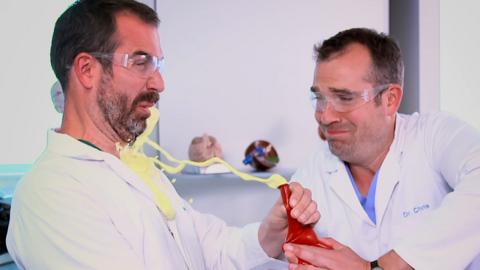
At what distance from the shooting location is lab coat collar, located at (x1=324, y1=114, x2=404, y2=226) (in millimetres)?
1450

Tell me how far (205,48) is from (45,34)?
664 mm

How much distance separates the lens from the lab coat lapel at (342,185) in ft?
4.83

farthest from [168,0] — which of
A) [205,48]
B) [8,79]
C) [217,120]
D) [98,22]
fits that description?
[98,22]

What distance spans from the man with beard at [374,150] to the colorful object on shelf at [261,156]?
18.8 inches

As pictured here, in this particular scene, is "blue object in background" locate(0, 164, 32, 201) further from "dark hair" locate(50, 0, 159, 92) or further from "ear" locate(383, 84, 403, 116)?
"ear" locate(383, 84, 403, 116)

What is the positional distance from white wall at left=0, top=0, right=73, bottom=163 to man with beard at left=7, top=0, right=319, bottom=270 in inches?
27.4

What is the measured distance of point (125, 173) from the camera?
112 centimetres

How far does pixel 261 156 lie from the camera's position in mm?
2059

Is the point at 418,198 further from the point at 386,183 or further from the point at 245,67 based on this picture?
the point at 245,67

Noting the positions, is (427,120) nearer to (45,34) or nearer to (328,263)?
(328,263)

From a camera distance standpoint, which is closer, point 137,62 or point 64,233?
point 64,233

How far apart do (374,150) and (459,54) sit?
1.22 metres

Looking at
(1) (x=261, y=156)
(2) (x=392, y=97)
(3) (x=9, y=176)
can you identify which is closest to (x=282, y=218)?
(2) (x=392, y=97)

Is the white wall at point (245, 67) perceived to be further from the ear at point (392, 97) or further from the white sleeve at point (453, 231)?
the white sleeve at point (453, 231)
